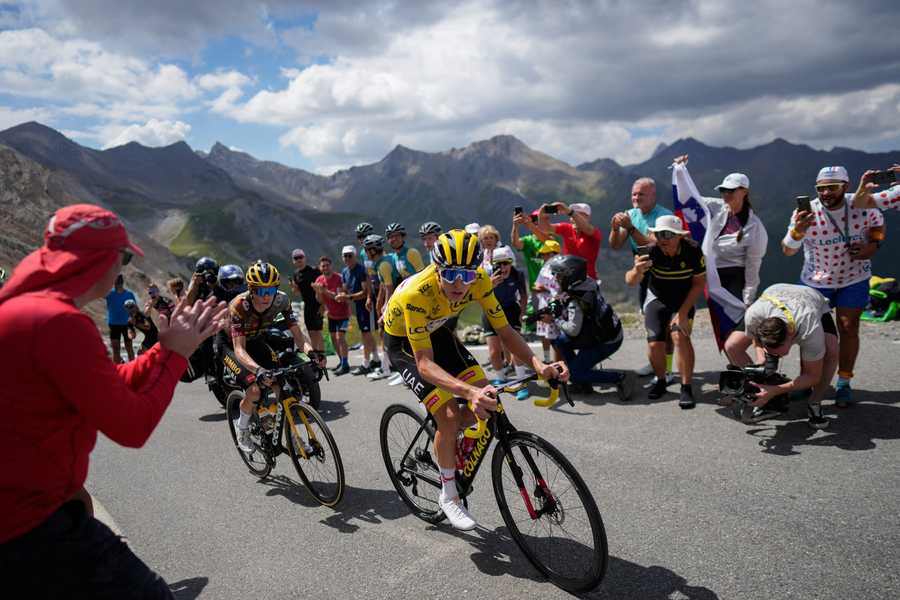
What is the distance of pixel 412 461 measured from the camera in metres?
4.70

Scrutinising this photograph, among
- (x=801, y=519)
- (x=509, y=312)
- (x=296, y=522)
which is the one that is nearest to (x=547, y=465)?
(x=801, y=519)

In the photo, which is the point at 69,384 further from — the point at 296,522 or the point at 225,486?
the point at 225,486

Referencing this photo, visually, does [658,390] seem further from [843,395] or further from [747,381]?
[843,395]

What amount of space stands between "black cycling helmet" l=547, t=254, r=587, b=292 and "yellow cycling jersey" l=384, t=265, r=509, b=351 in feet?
9.65

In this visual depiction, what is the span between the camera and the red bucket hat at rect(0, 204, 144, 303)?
205cm

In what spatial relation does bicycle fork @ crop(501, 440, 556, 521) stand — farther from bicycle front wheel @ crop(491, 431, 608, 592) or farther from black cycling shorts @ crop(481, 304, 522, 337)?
black cycling shorts @ crop(481, 304, 522, 337)

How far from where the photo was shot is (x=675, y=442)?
546cm

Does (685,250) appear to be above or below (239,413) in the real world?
above

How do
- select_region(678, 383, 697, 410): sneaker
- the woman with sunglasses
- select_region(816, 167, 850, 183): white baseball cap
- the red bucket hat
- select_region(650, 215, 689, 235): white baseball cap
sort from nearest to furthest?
the red bucket hat
the woman with sunglasses
select_region(816, 167, 850, 183): white baseball cap
select_region(650, 215, 689, 235): white baseball cap
select_region(678, 383, 697, 410): sneaker

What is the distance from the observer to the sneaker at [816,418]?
5.31 metres

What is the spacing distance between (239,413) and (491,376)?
4069mm

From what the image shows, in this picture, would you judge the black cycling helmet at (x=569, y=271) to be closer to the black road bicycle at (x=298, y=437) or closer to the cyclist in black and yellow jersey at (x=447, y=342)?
the cyclist in black and yellow jersey at (x=447, y=342)

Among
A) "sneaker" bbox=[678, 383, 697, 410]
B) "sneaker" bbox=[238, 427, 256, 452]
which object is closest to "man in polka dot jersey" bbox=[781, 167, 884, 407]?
"sneaker" bbox=[678, 383, 697, 410]

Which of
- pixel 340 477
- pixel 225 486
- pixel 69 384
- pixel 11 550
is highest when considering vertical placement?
pixel 69 384
